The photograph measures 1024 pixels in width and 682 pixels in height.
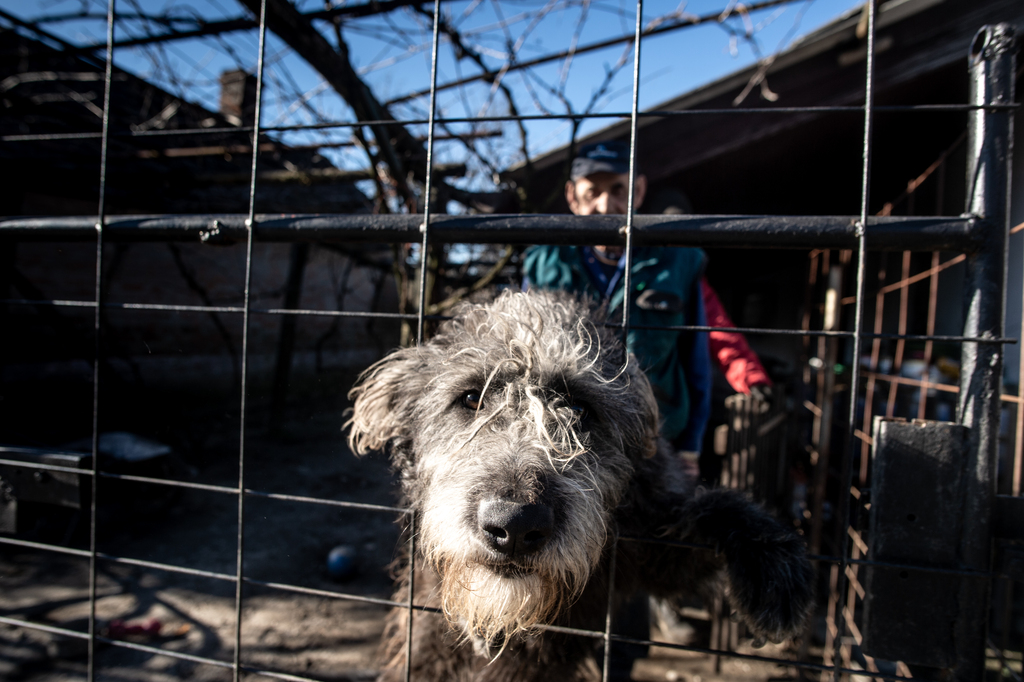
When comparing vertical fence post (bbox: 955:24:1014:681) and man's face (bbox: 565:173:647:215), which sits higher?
man's face (bbox: 565:173:647:215)

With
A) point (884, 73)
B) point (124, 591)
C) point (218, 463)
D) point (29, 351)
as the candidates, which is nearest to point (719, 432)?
point (884, 73)

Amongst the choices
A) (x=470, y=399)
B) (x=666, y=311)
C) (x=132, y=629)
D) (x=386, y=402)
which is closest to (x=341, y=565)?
(x=132, y=629)

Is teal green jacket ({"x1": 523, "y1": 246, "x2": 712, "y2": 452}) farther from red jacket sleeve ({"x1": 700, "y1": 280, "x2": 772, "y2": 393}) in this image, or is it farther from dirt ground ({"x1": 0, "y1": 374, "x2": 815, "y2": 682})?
dirt ground ({"x1": 0, "y1": 374, "x2": 815, "y2": 682})

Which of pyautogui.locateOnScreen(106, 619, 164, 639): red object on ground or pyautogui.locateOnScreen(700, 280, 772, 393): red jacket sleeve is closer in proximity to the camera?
pyautogui.locateOnScreen(700, 280, 772, 393): red jacket sleeve

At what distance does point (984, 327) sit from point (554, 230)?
3.55ft

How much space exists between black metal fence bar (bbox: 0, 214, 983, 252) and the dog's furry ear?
527 millimetres

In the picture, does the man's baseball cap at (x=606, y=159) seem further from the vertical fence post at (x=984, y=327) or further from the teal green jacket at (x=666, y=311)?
the vertical fence post at (x=984, y=327)

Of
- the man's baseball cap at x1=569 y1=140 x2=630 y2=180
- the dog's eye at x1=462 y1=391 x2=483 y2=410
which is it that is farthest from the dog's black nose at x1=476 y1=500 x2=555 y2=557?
the man's baseball cap at x1=569 y1=140 x2=630 y2=180

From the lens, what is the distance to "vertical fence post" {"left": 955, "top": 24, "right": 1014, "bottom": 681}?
1175 millimetres

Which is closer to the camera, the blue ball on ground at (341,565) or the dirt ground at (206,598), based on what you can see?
the dirt ground at (206,598)

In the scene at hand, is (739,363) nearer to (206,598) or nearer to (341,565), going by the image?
(341,565)

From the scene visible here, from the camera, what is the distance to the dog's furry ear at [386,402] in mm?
1769

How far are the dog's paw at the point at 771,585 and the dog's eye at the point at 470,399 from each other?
3.01 feet

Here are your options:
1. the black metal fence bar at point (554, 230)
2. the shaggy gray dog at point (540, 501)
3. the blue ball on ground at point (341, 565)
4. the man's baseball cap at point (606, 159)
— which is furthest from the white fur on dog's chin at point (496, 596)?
the blue ball on ground at point (341, 565)
